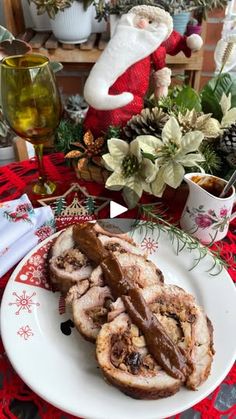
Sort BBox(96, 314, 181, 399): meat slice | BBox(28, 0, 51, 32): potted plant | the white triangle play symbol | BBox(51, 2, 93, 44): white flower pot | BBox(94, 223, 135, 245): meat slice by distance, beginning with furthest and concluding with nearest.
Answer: BBox(28, 0, 51, 32): potted plant
BBox(51, 2, 93, 44): white flower pot
the white triangle play symbol
BBox(94, 223, 135, 245): meat slice
BBox(96, 314, 181, 399): meat slice

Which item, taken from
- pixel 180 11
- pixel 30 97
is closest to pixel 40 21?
pixel 180 11

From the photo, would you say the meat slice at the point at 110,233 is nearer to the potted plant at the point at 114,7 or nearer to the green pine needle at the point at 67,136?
the green pine needle at the point at 67,136

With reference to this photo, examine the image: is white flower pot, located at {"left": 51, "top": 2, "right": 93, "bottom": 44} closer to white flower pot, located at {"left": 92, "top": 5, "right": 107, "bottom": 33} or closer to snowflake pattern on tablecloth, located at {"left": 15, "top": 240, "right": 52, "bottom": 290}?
white flower pot, located at {"left": 92, "top": 5, "right": 107, "bottom": 33}

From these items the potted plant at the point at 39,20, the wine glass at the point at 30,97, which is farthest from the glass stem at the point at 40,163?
the potted plant at the point at 39,20

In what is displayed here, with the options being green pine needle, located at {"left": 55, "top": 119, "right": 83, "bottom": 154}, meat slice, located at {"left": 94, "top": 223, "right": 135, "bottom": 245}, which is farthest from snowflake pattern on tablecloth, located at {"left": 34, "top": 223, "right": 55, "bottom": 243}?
green pine needle, located at {"left": 55, "top": 119, "right": 83, "bottom": 154}

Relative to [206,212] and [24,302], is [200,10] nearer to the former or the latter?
[206,212]

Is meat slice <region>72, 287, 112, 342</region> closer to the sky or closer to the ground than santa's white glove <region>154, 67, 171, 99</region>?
closer to the ground

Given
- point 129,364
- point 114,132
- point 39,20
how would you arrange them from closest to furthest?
point 129,364 < point 114,132 < point 39,20
